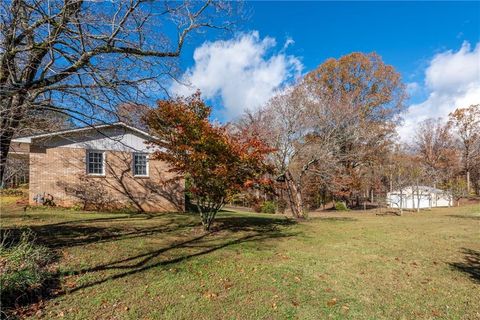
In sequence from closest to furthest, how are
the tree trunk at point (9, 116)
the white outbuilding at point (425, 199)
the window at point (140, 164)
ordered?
the tree trunk at point (9, 116), the window at point (140, 164), the white outbuilding at point (425, 199)

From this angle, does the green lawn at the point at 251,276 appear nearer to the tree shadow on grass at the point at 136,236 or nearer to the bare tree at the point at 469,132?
the tree shadow on grass at the point at 136,236

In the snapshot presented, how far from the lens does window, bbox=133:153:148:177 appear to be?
14341 millimetres

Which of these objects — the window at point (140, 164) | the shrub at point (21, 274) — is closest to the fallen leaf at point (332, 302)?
the shrub at point (21, 274)

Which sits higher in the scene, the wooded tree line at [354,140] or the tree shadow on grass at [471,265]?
the wooded tree line at [354,140]

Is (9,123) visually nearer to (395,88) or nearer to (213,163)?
(213,163)

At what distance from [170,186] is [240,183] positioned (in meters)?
7.49

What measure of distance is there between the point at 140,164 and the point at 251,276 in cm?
1099

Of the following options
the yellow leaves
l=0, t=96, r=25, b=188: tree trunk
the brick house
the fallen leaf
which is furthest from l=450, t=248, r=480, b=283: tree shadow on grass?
the brick house

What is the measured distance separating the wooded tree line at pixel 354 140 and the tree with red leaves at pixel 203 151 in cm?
254

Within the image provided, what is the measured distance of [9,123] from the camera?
4941 mm

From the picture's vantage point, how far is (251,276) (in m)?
5.03

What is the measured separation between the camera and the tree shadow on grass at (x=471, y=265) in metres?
5.60

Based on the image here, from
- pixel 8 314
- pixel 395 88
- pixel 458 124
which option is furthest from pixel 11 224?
pixel 458 124

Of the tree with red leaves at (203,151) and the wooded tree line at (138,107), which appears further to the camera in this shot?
the tree with red leaves at (203,151)
